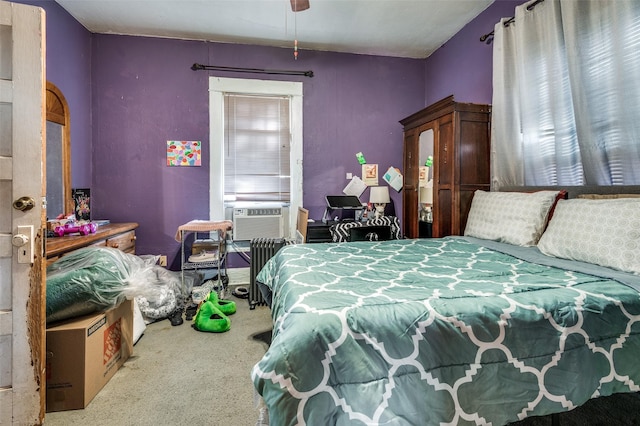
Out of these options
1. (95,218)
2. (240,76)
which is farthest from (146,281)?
(240,76)

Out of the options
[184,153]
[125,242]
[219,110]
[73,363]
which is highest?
[219,110]

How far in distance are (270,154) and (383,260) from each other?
7.93 feet

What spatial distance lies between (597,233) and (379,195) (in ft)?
7.45

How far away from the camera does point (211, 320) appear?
2439mm

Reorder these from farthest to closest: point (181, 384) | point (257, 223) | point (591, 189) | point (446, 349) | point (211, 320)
A: point (257, 223) < point (211, 320) < point (591, 189) < point (181, 384) < point (446, 349)

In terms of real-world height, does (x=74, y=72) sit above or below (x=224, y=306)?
above

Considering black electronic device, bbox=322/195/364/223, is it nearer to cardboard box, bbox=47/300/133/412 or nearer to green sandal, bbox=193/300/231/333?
green sandal, bbox=193/300/231/333

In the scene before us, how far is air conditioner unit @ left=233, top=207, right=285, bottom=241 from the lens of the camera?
3.42 m

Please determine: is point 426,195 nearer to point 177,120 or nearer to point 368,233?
point 368,233

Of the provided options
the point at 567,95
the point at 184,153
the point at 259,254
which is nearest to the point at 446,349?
the point at 567,95

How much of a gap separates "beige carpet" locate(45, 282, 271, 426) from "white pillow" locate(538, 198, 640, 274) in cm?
171

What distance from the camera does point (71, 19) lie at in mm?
3078

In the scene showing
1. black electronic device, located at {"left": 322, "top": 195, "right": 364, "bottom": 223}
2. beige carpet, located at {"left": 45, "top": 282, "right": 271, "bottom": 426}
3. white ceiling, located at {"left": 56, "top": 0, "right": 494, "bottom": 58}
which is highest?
white ceiling, located at {"left": 56, "top": 0, "right": 494, "bottom": 58}

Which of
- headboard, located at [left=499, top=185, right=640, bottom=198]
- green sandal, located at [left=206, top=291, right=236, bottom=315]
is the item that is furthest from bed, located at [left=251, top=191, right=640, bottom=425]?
green sandal, located at [left=206, top=291, right=236, bottom=315]
